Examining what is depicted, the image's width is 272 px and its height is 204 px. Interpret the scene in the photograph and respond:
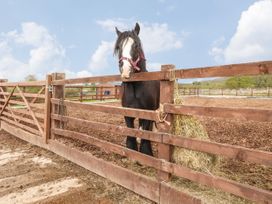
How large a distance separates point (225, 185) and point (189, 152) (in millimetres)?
719

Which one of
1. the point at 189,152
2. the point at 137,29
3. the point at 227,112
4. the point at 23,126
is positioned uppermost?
the point at 137,29

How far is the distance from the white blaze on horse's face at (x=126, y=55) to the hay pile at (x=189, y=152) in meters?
0.72

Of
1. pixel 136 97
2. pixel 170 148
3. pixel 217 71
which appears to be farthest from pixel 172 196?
pixel 136 97

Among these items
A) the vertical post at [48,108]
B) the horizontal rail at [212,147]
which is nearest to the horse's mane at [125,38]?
the horizontal rail at [212,147]

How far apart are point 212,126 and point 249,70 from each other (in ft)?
18.9

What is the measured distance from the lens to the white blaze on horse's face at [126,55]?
355cm

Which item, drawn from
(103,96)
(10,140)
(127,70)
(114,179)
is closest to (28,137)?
(10,140)

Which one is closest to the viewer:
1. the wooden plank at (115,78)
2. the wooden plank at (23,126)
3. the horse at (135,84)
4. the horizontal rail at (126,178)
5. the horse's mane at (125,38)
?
the horizontal rail at (126,178)

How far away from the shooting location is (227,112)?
100.0 inches

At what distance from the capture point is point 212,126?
791 cm

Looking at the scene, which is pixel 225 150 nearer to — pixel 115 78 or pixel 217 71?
pixel 217 71

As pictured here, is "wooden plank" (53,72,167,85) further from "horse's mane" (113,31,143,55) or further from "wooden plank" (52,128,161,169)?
"wooden plank" (52,128,161,169)

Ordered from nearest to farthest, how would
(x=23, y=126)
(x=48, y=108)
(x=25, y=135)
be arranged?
1. (x=48, y=108)
2. (x=25, y=135)
3. (x=23, y=126)

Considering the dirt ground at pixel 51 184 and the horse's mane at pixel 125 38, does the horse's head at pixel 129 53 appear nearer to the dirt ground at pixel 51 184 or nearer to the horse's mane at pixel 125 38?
the horse's mane at pixel 125 38
